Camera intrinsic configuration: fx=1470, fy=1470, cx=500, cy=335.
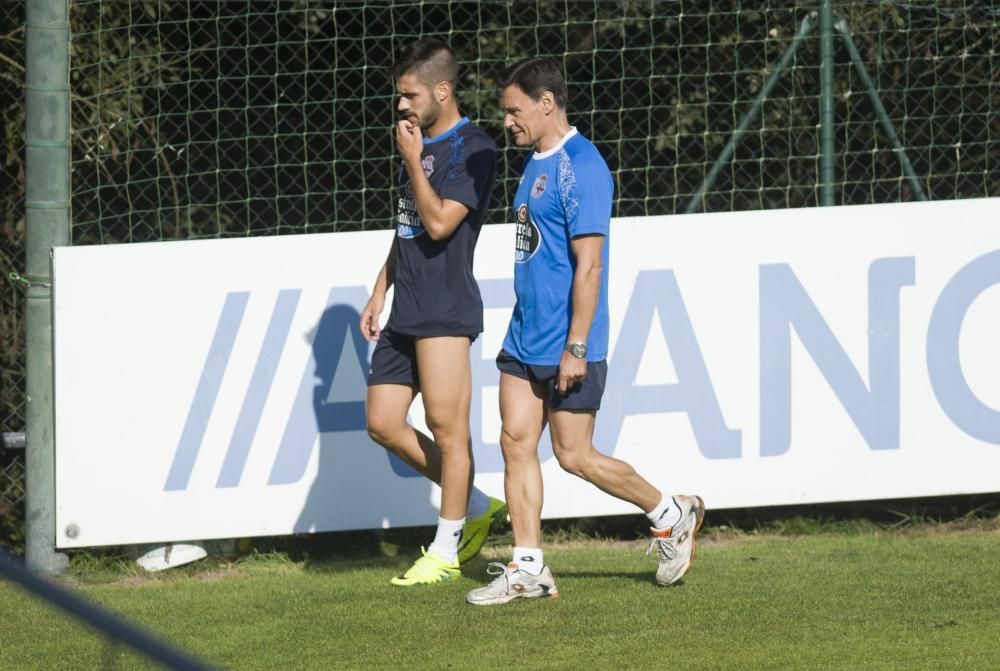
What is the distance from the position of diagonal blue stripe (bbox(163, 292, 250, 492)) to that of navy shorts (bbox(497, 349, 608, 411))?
4.78 ft

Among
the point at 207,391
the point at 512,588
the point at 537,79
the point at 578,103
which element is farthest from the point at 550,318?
the point at 578,103

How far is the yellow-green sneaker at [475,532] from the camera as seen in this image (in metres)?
5.85

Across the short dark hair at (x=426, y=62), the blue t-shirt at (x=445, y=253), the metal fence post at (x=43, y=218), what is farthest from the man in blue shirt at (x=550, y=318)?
the metal fence post at (x=43, y=218)

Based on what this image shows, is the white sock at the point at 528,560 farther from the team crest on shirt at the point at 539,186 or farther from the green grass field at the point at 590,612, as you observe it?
the team crest on shirt at the point at 539,186

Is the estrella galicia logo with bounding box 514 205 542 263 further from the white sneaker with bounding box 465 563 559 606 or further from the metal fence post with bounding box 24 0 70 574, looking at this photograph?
the metal fence post with bounding box 24 0 70 574

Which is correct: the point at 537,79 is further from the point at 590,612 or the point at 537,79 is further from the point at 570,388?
the point at 590,612

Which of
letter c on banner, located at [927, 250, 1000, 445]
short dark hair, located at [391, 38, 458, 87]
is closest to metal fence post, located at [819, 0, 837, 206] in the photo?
letter c on banner, located at [927, 250, 1000, 445]

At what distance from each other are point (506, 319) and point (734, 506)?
4.25ft

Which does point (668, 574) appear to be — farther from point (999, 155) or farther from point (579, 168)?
point (999, 155)

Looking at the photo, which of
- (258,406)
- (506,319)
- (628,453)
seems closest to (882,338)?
(628,453)

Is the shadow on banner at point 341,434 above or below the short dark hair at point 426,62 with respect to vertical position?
below

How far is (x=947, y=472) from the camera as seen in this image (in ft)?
21.6

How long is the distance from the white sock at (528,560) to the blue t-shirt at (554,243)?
0.68 m

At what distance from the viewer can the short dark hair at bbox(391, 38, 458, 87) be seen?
5.41 meters
